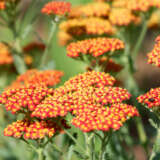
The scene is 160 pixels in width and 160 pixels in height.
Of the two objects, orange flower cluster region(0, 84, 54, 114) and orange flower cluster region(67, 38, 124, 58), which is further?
orange flower cluster region(67, 38, 124, 58)

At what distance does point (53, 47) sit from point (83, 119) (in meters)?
5.58

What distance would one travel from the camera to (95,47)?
13.2 feet

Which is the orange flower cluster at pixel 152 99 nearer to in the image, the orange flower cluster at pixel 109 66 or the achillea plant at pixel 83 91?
the achillea plant at pixel 83 91

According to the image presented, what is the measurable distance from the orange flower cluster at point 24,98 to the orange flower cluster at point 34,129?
0.14 metres

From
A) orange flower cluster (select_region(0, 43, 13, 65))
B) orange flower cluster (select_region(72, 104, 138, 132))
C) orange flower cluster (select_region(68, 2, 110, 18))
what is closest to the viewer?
orange flower cluster (select_region(72, 104, 138, 132))

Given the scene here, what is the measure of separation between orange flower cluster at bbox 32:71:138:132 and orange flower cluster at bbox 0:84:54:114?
0.26 ft

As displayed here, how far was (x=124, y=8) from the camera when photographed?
5414 mm

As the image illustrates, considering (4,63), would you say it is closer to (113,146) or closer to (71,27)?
(71,27)

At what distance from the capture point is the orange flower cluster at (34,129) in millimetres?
3031

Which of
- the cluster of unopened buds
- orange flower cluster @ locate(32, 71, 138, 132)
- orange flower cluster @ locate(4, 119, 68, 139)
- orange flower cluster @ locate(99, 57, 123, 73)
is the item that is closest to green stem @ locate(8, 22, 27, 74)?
orange flower cluster @ locate(99, 57, 123, 73)

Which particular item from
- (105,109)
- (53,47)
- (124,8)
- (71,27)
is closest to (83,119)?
(105,109)

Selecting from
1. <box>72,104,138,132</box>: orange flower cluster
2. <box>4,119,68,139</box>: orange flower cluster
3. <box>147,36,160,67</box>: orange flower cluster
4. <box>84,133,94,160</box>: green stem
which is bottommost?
<box>84,133,94,160</box>: green stem

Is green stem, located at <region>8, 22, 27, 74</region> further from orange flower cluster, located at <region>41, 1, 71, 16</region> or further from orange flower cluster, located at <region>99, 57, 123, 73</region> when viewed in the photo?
orange flower cluster, located at <region>99, 57, 123, 73</region>

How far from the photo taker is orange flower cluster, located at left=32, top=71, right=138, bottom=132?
9.18ft
